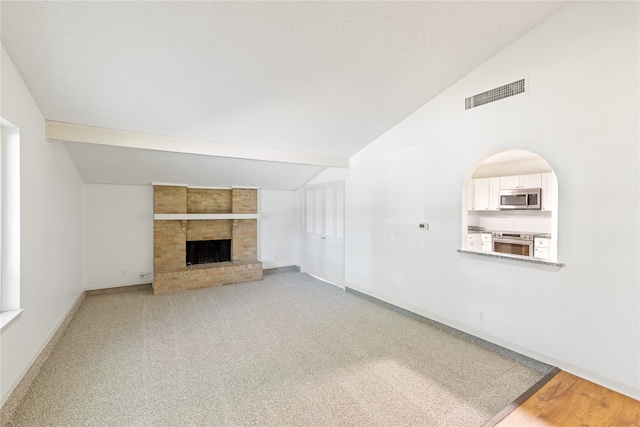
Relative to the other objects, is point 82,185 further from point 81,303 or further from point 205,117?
point 205,117

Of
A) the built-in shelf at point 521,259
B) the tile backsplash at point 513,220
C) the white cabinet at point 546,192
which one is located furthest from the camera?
the tile backsplash at point 513,220

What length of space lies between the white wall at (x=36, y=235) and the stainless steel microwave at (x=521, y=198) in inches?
259

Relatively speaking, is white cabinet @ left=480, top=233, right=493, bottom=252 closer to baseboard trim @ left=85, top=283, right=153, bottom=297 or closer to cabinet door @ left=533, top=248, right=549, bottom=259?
cabinet door @ left=533, top=248, right=549, bottom=259

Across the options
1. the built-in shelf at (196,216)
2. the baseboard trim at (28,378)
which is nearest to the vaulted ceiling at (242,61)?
the built-in shelf at (196,216)

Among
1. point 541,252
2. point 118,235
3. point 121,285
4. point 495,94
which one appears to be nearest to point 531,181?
point 541,252

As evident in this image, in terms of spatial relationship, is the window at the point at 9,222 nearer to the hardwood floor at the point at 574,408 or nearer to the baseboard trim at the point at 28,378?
the baseboard trim at the point at 28,378

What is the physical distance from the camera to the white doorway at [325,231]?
5535mm

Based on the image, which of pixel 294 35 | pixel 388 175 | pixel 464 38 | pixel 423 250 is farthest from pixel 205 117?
pixel 423 250

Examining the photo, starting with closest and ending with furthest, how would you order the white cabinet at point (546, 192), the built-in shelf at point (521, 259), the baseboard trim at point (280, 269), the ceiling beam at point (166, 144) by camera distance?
the built-in shelf at point (521, 259), the ceiling beam at point (166, 144), the white cabinet at point (546, 192), the baseboard trim at point (280, 269)

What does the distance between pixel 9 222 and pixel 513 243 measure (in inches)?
259

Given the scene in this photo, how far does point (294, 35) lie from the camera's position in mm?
2537

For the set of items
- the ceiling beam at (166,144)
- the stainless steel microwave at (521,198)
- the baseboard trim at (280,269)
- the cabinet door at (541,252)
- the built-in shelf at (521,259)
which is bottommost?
the baseboard trim at (280,269)

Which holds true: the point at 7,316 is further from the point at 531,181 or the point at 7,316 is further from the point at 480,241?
the point at 531,181

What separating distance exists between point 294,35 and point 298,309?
3.43m
